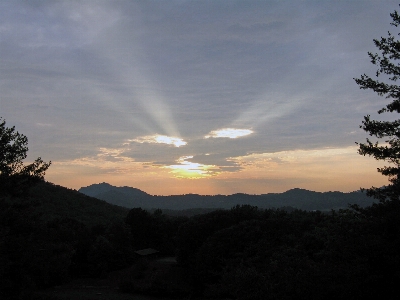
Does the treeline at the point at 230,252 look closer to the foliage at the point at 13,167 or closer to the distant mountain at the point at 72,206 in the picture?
the foliage at the point at 13,167

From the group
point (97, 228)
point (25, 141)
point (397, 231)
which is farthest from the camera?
point (97, 228)

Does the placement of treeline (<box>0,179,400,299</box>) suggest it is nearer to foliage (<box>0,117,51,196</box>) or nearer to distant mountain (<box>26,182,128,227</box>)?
foliage (<box>0,117,51,196</box>)

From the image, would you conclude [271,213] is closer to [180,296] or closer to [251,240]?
[251,240]

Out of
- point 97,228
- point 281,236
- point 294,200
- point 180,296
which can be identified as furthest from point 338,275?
point 294,200

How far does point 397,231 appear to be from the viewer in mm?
12750

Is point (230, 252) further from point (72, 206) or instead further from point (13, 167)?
point (72, 206)

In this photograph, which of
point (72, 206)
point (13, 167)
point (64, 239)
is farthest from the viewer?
point (72, 206)

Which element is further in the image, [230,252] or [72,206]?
[72,206]

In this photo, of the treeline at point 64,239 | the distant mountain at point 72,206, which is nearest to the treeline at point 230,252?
the treeline at point 64,239

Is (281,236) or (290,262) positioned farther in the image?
(281,236)

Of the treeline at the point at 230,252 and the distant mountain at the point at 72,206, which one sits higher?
the distant mountain at the point at 72,206

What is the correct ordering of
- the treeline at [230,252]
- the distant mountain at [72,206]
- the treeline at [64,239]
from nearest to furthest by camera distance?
the treeline at [230,252] < the treeline at [64,239] < the distant mountain at [72,206]

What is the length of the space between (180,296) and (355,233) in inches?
879

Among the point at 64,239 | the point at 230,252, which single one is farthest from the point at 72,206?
the point at 230,252
